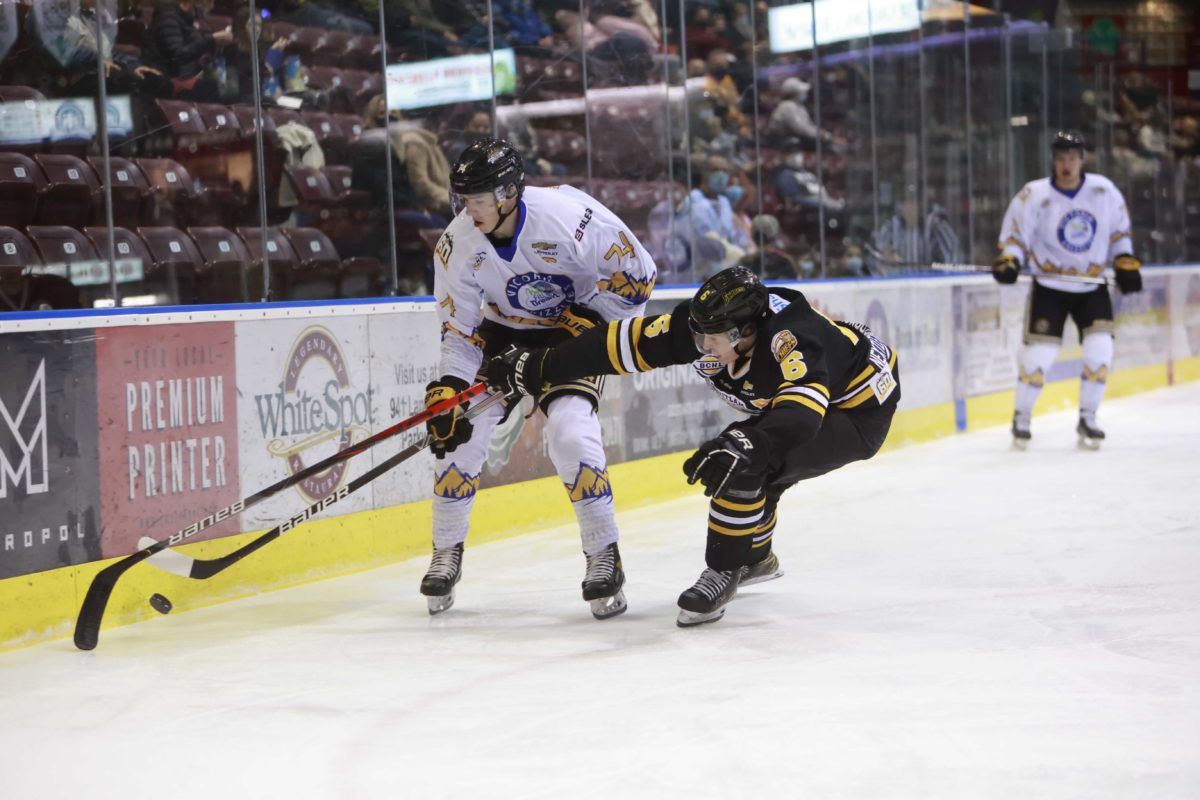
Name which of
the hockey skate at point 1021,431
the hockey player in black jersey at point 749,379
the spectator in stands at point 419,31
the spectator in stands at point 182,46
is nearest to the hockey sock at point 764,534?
the hockey player in black jersey at point 749,379

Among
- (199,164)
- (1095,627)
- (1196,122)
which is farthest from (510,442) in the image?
(1196,122)

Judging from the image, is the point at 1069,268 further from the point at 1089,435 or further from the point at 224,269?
the point at 224,269

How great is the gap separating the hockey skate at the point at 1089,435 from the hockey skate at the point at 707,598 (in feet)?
12.4

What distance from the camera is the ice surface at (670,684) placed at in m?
2.17

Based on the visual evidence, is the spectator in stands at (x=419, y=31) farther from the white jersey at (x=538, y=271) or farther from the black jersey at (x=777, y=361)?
the black jersey at (x=777, y=361)

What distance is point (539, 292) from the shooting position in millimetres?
3473

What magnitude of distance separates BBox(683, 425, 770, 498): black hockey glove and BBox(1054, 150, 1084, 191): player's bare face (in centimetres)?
415

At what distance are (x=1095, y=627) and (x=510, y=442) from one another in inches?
91.0

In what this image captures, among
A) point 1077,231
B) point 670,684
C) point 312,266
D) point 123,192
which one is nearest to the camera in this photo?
point 670,684

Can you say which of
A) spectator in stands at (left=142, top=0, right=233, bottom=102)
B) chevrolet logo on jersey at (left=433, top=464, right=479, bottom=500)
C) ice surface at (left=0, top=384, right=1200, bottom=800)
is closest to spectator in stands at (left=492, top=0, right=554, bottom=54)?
spectator in stands at (left=142, top=0, right=233, bottom=102)

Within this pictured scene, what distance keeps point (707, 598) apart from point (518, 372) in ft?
2.22

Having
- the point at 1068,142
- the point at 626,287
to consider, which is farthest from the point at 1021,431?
the point at 626,287

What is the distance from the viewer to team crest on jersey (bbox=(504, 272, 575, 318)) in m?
3.46

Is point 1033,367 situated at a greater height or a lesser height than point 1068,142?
lesser
